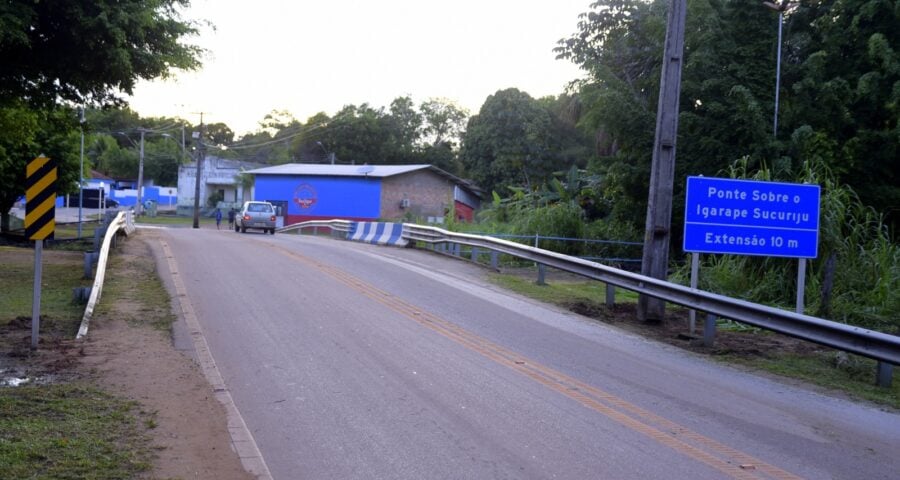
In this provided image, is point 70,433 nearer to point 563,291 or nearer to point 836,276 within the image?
point 563,291

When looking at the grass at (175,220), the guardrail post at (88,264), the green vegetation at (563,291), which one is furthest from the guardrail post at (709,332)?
the grass at (175,220)

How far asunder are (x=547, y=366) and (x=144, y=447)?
15.8 feet

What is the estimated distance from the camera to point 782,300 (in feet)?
55.8

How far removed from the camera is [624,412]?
7785 mm

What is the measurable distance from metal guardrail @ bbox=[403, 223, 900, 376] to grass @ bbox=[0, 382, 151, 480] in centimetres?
757

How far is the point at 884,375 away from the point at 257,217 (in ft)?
119

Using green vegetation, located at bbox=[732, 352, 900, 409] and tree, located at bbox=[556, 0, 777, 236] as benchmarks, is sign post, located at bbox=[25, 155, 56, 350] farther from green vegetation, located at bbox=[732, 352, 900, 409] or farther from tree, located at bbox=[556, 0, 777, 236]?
tree, located at bbox=[556, 0, 777, 236]

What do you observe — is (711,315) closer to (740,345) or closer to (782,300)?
(740,345)

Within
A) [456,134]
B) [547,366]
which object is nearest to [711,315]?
[547,366]

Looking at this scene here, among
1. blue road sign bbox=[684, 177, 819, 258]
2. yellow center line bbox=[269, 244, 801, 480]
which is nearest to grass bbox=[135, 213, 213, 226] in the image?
blue road sign bbox=[684, 177, 819, 258]

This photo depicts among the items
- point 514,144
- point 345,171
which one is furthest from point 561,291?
point 345,171

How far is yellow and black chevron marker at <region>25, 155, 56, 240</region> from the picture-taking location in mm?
→ 9953

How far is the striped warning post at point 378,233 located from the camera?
28091mm

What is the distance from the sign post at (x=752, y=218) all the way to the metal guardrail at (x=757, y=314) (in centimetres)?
99
